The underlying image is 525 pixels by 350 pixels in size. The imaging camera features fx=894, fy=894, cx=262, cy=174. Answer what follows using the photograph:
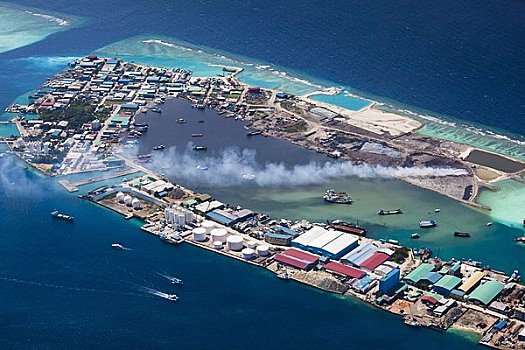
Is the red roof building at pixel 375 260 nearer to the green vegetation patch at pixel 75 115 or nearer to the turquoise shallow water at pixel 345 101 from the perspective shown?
the turquoise shallow water at pixel 345 101

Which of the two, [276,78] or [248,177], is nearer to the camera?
[248,177]

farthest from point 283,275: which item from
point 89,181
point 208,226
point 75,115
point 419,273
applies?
point 75,115

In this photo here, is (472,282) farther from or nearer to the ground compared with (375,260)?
farther from the ground

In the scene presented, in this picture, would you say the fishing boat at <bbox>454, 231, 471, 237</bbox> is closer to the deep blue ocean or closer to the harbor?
the harbor

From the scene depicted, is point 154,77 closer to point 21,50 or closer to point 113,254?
point 21,50

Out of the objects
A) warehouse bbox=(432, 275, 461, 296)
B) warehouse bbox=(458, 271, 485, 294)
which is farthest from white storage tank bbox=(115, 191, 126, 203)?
warehouse bbox=(458, 271, 485, 294)

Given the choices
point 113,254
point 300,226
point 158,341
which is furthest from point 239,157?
point 158,341

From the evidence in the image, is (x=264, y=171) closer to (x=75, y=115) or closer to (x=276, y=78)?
(x=75, y=115)
